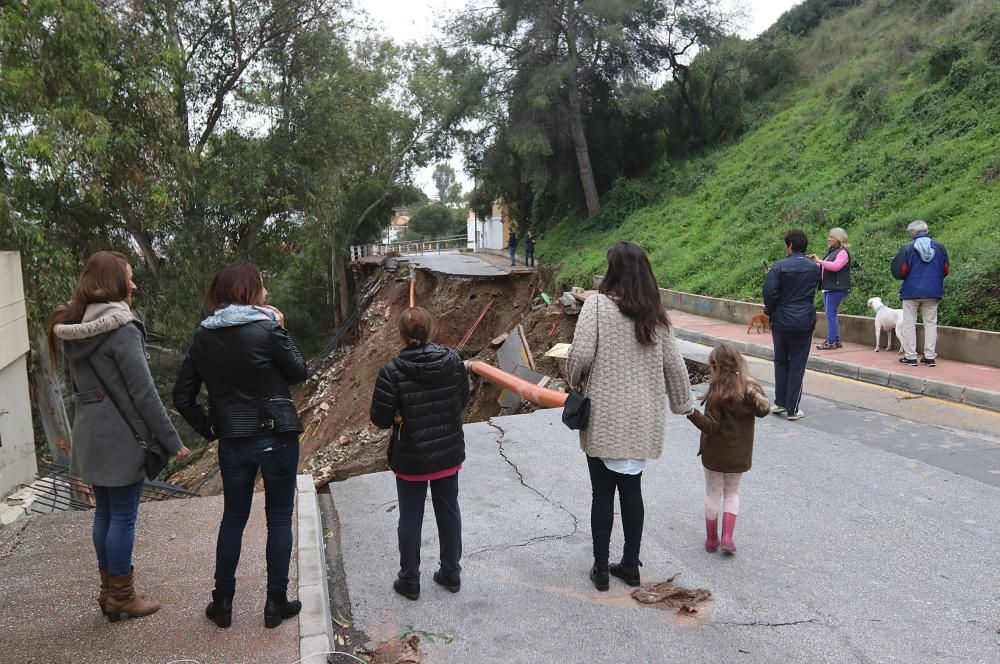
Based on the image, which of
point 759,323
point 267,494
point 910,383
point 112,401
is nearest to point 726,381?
point 267,494

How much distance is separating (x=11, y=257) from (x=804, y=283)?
280 inches

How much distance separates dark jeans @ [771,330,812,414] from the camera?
648cm

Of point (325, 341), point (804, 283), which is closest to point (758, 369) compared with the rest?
point (804, 283)

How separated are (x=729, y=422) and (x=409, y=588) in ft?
6.74

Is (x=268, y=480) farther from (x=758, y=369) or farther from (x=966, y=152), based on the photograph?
(x=966, y=152)

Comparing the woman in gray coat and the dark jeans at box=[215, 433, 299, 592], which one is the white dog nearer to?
the dark jeans at box=[215, 433, 299, 592]

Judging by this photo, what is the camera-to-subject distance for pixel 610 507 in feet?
11.8

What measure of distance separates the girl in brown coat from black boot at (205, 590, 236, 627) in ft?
8.56

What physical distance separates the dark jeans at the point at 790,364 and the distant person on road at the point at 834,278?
9.28 feet

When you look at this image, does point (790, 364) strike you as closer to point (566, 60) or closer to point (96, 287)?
point (96, 287)

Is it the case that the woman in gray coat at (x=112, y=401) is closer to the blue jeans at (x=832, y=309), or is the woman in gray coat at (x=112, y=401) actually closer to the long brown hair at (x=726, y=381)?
the long brown hair at (x=726, y=381)

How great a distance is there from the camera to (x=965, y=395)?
23.9ft

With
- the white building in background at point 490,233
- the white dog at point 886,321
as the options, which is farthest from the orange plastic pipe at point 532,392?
the white building in background at point 490,233

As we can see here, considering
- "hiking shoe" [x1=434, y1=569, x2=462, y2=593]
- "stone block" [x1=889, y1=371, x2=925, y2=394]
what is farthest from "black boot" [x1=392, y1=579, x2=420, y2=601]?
"stone block" [x1=889, y1=371, x2=925, y2=394]
